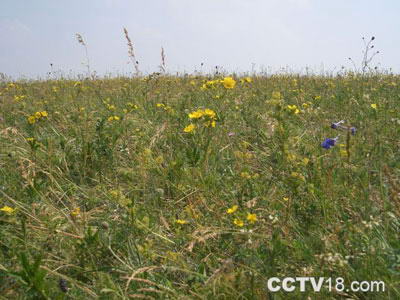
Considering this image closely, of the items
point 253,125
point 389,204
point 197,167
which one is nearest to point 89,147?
point 197,167

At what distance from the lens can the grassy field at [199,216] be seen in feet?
4.89

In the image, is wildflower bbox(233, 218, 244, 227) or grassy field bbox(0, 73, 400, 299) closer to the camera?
grassy field bbox(0, 73, 400, 299)

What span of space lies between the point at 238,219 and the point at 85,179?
4.91ft

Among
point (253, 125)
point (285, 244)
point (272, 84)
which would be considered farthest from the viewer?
point (272, 84)

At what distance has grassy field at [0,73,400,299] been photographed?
149 cm

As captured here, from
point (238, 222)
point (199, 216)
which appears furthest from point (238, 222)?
point (199, 216)

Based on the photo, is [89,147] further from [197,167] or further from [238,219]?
[238,219]

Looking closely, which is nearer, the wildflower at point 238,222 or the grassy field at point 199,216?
the grassy field at point 199,216

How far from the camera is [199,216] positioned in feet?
7.09

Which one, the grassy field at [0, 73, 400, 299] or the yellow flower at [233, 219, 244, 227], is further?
the yellow flower at [233, 219, 244, 227]

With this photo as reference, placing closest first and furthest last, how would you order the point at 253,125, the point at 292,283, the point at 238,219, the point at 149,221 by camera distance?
1. the point at 292,283
2. the point at 238,219
3. the point at 149,221
4. the point at 253,125

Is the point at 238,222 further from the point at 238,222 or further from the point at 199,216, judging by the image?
the point at 199,216

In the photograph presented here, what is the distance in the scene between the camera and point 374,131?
3225 mm

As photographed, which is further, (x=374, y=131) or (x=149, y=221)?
(x=374, y=131)
